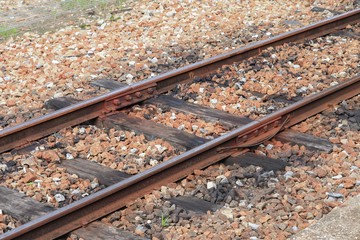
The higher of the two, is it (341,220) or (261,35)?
(261,35)

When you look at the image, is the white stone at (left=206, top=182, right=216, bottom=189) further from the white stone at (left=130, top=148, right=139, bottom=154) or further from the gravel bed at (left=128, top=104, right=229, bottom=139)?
the gravel bed at (left=128, top=104, right=229, bottom=139)

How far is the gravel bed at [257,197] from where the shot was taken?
624 cm

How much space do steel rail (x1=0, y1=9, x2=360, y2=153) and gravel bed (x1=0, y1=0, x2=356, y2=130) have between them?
489 mm

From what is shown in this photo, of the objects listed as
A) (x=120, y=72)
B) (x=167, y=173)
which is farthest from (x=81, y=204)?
(x=120, y=72)

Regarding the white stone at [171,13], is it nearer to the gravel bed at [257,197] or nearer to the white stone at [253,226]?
the gravel bed at [257,197]

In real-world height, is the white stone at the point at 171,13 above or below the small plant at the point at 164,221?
above

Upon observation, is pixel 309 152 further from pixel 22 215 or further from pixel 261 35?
pixel 261 35

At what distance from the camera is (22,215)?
638cm

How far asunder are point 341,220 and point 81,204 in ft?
6.19

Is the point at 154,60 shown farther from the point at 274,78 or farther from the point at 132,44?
the point at 274,78

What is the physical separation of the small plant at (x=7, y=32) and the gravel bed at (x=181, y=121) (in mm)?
3745

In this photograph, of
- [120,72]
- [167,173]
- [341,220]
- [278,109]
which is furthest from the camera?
[120,72]

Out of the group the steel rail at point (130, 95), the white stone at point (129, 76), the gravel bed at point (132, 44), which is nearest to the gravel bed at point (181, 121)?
the steel rail at point (130, 95)

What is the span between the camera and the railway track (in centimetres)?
627
